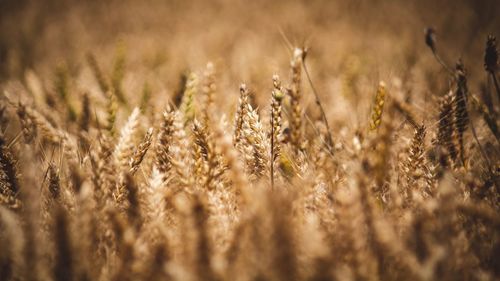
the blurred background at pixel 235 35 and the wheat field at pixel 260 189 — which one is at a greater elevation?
the blurred background at pixel 235 35

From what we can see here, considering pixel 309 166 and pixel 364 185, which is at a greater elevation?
pixel 309 166

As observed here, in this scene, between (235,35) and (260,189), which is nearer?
(260,189)

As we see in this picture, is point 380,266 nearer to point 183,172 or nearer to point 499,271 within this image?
point 499,271

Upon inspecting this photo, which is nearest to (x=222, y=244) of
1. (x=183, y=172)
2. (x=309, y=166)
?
(x=183, y=172)

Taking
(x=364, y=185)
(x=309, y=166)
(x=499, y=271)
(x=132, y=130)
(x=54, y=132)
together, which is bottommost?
(x=499, y=271)

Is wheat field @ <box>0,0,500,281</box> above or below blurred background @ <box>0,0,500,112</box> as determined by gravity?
A: below

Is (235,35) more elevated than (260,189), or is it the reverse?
(235,35)

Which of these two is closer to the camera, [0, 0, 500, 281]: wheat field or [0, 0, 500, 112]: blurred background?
[0, 0, 500, 281]: wheat field

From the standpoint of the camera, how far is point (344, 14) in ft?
11.6

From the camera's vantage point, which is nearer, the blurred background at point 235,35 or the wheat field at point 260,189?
the wheat field at point 260,189

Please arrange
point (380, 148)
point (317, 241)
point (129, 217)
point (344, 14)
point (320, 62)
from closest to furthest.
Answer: point (317, 241), point (380, 148), point (129, 217), point (320, 62), point (344, 14)

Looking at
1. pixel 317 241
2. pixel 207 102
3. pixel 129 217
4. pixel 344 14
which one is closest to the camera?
pixel 317 241

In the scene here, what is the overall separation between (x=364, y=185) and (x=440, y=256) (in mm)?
122

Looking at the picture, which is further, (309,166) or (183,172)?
(309,166)
